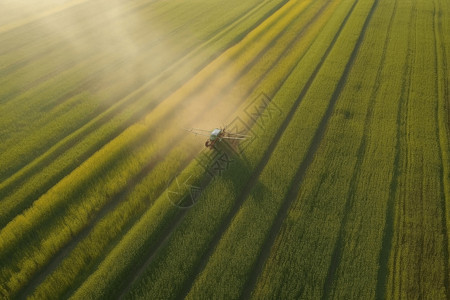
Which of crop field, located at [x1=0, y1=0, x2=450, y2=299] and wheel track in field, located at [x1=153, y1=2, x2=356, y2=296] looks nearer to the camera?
crop field, located at [x1=0, y1=0, x2=450, y2=299]

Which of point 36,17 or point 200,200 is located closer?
point 200,200

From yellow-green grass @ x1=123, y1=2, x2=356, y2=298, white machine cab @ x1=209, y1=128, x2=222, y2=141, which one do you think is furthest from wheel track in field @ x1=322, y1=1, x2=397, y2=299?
white machine cab @ x1=209, y1=128, x2=222, y2=141

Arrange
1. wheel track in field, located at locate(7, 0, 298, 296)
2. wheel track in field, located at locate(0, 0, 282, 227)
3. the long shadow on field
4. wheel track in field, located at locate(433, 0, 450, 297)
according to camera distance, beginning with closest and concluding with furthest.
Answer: wheel track in field, located at locate(433, 0, 450, 297) < the long shadow on field < wheel track in field, located at locate(7, 0, 298, 296) < wheel track in field, located at locate(0, 0, 282, 227)

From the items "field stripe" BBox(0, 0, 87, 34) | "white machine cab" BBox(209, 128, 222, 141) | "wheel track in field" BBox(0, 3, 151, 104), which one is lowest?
"white machine cab" BBox(209, 128, 222, 141)

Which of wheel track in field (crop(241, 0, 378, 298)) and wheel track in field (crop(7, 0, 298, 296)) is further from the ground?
wheel track in field (crop(7, 0, 298, 296))

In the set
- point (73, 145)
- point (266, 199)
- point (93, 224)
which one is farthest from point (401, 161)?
point (73, 145)

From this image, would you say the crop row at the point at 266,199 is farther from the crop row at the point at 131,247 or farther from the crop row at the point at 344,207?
the crop row at the point at 131,247

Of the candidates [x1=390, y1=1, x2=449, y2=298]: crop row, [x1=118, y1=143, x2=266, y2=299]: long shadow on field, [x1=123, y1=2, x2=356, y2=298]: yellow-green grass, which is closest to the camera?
[x1=390, y1=1, x2=449, y2=298]: crop row

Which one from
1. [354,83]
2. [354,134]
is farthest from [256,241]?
[354,83]

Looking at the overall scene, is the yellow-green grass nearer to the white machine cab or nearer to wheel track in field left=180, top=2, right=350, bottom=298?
wheel track in field left=180, top=2, right=350, bottom=298

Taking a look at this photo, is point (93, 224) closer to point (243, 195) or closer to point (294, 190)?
point (243, 195)
